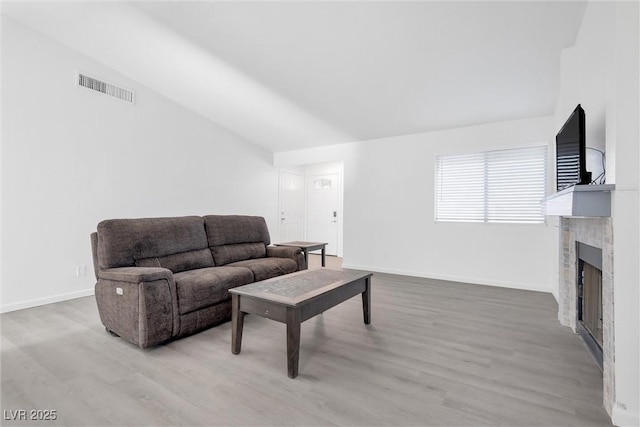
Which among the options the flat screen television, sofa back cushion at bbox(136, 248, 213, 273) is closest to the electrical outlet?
sofa back cushion at bbox(136, 248, 213, 273)

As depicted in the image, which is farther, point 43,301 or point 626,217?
point 43,301

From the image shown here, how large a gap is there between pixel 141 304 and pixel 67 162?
264 centimetres

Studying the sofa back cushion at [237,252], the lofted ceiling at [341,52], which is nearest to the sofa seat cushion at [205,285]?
the sofa back cushion at [237,252]

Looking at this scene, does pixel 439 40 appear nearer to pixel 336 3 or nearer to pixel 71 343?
pixel 336 3

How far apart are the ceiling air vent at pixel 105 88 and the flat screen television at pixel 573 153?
16.6ft

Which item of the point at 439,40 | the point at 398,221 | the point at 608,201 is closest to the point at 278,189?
the point at 398,221

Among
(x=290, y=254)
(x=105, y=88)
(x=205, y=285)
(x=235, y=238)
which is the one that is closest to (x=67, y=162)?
(x=105, y=88)

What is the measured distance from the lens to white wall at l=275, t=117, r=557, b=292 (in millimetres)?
4219

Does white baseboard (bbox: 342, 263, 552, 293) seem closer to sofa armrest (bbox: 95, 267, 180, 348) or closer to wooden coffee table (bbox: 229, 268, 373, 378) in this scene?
wooden coffee table (bbox: 229, 268, 373, 378)

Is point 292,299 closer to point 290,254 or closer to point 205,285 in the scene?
point 205,285

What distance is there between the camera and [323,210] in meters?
7.73

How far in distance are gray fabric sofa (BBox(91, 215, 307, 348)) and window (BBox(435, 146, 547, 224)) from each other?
2.85m

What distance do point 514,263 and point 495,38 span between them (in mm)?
2946

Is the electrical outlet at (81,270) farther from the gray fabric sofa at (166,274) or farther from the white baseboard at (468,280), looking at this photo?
the white baseboard at (468,280)
